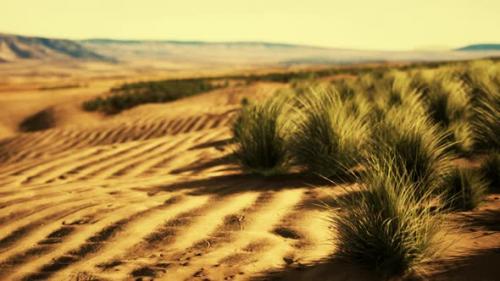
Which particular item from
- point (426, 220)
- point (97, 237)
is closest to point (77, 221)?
point (97, 237)

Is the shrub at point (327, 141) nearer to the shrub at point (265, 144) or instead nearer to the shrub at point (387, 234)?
the shrub at point (265, 144)

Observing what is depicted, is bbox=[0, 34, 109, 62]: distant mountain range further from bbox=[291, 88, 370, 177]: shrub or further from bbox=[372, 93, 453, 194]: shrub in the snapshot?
→ bbox=[372, 93, 453, 194]: shrub

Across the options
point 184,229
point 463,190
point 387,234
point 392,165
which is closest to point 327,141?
point 392,165

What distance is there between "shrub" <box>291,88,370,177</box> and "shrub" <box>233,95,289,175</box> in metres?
0.15

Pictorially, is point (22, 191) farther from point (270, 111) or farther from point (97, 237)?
point (270, 111)

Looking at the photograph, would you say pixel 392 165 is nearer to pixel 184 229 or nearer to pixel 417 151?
pixel 417 151

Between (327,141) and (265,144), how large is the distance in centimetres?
61

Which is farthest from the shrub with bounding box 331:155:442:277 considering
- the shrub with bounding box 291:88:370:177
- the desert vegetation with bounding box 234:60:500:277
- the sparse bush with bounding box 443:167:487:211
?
the shrub with bounding box 291:88:370:177

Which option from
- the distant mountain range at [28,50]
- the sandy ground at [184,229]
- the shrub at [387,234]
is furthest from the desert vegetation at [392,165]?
the distant mountain range at [28,50]

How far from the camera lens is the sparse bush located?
371 centimetres

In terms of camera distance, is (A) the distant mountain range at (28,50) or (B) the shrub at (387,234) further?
(A) the distant mountain range at (28,50)

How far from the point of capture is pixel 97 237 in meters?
3.49

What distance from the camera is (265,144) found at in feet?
17.3

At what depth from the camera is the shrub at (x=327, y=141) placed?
4883 millimetres
